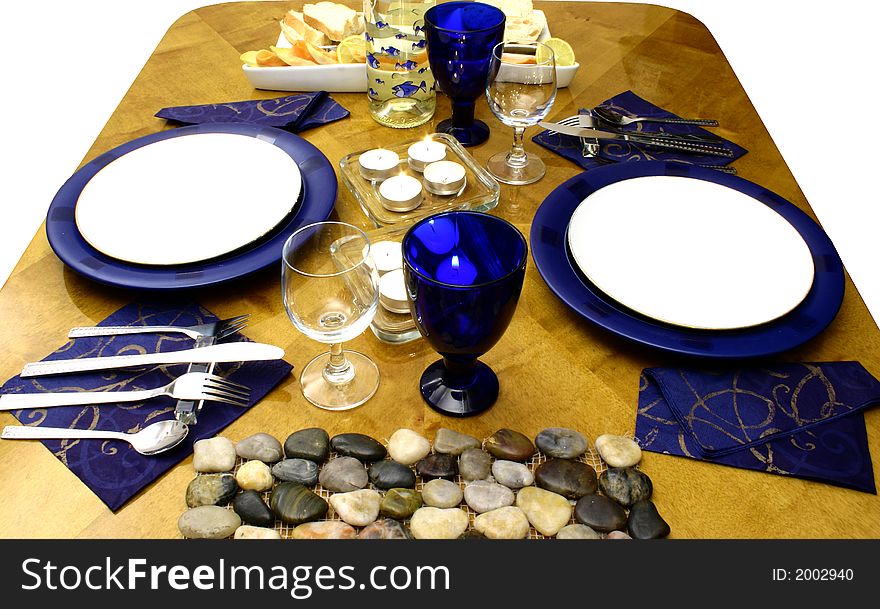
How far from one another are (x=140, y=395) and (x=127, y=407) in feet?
0.07

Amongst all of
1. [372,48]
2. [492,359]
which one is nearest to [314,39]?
[372,48]

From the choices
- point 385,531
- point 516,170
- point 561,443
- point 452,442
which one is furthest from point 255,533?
point 516,170

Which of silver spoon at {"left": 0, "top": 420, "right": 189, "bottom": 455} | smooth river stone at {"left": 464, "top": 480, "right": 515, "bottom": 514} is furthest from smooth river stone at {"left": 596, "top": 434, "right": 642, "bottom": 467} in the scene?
silver spoon at {"left": 0, "top": 420, "right": 189, "bottom": 455}

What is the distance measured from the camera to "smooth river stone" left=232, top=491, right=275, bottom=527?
0.78 meters

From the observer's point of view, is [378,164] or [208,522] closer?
[208,522]

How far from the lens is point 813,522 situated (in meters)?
0.79

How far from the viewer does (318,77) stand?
1.50 meters

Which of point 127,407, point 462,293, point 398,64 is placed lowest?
point 127,407

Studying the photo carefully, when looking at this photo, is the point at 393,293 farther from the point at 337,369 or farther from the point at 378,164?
the point at 378,164

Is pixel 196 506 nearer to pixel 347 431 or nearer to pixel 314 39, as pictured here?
pixel 347 431

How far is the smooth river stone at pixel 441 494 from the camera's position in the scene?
2.60 ft

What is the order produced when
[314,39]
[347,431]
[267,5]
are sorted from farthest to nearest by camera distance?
[267,5]
[314,39]
[347,431]

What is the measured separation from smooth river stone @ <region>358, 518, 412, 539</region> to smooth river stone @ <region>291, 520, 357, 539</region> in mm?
13
